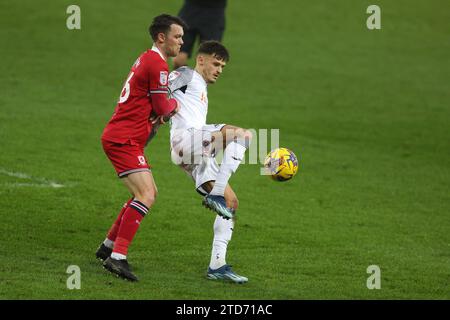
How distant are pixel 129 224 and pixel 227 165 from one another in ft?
3.54

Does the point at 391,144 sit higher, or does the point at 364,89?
the point at 364,89

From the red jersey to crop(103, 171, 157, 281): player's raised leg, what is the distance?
0.36 meters

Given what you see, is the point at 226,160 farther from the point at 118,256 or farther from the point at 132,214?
the point at 118,256

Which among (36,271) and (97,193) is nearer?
(36,271)

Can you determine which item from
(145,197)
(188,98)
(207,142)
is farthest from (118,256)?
(188,98)

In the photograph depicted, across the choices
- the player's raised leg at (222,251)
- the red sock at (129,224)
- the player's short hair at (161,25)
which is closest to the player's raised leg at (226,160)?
the player's raised leg at (222,251)

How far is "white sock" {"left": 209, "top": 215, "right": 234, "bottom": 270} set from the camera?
832 centimetres

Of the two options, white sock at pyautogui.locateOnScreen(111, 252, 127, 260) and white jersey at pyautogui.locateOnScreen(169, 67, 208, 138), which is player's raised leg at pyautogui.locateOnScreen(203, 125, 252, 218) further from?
white sock at pyautogui.locateOnScreen(111, 252, 127, 260)

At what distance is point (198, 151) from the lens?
330 inches

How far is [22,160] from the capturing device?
13.2 meters
